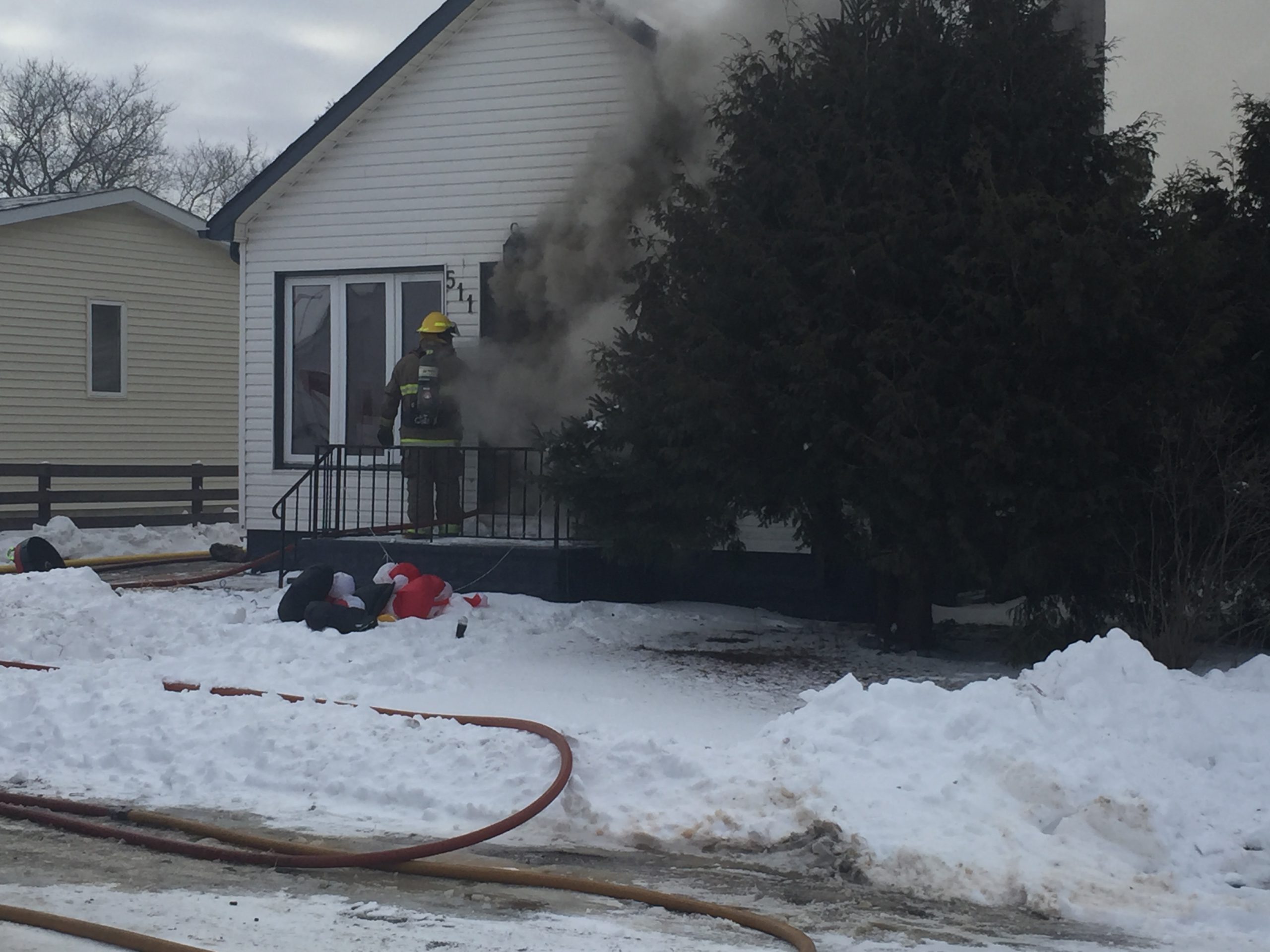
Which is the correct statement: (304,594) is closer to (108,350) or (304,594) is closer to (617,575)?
(617,575)

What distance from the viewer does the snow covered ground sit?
5.07m

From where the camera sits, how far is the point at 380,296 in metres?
14.0

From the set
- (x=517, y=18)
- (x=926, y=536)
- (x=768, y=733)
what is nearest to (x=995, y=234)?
(x=926, y=536)

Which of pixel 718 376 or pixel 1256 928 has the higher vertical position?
pixel 718 376

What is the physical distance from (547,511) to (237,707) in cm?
567

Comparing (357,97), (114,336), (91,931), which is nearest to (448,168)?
(357,97)

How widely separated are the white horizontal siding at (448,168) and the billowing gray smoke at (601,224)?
37 cm

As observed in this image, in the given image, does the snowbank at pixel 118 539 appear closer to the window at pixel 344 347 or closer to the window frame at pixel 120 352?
the window at pixel 344 347

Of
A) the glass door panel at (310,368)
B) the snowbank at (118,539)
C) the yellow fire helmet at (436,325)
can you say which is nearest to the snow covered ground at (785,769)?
the yellow fire helmet at (436,325)

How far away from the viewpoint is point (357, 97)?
1361cm

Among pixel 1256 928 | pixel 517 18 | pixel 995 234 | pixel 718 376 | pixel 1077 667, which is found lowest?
pixel 1256 928

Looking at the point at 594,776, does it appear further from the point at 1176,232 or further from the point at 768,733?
the point at 1176,232

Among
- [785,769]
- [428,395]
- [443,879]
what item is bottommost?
[443,879]

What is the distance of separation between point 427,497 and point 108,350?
10.9 meters
